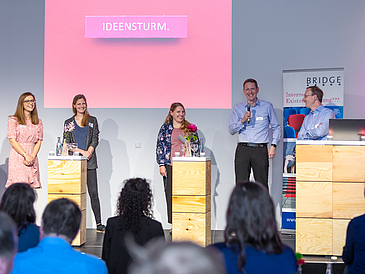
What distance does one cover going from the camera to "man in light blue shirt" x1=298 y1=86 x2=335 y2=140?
13.6 feet

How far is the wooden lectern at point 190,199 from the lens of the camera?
3947 mm

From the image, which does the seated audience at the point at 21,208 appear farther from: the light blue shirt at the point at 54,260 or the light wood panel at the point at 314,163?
the light wood panel at the point at 314,163

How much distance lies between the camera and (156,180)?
5.38m

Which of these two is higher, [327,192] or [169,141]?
[169,141]

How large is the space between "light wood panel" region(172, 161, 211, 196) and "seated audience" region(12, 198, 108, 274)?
2.47 meters

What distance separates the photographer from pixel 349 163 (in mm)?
3564

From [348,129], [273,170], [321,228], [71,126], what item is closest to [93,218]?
[71,126]

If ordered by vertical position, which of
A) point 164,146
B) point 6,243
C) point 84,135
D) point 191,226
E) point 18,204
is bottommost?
point 191,226

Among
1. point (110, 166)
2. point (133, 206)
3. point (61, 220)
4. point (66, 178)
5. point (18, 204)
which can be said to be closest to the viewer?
point (61, 220)

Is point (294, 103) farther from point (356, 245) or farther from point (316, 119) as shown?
point (356, 245)

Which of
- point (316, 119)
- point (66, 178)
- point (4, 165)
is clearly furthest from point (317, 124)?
point (4, 165)

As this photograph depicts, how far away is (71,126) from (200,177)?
67.9 inches

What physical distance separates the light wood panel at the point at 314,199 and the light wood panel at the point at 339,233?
10 centimetres

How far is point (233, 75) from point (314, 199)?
2.29 meters
